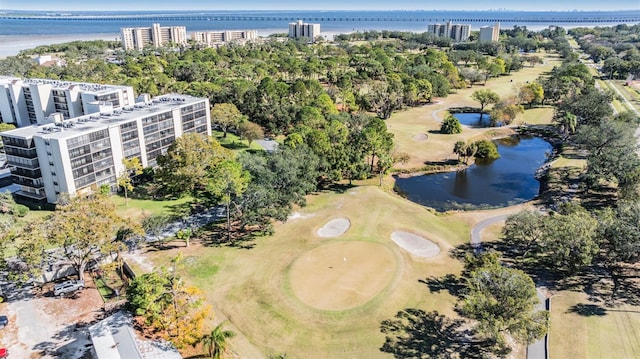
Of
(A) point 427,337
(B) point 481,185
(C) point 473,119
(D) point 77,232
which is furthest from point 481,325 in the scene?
(C) point 473,119

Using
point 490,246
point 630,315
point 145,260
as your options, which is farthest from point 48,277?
point 630,315

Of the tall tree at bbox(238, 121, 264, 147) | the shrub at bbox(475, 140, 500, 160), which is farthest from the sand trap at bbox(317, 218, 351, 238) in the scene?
the shrub at bbox(475, 140, 500, 160)

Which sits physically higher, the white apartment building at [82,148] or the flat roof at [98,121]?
the flat roof at [98,121]

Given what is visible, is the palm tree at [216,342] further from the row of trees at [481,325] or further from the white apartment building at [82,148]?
the white apartment building at [82,148]

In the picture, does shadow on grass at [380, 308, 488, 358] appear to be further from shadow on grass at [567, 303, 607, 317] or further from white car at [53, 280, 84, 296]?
white car at [53, 280, 84, 296]

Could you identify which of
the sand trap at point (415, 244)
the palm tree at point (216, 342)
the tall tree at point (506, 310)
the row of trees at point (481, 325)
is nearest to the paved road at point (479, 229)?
the sand trap at point (415, 244)

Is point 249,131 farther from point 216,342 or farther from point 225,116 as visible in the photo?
point 216,342

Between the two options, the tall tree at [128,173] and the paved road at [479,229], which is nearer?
the paved road at [479,229]

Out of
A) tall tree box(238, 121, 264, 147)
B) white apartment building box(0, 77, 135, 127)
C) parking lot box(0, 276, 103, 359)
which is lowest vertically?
parking lot box(0, 276, 103, 359)
